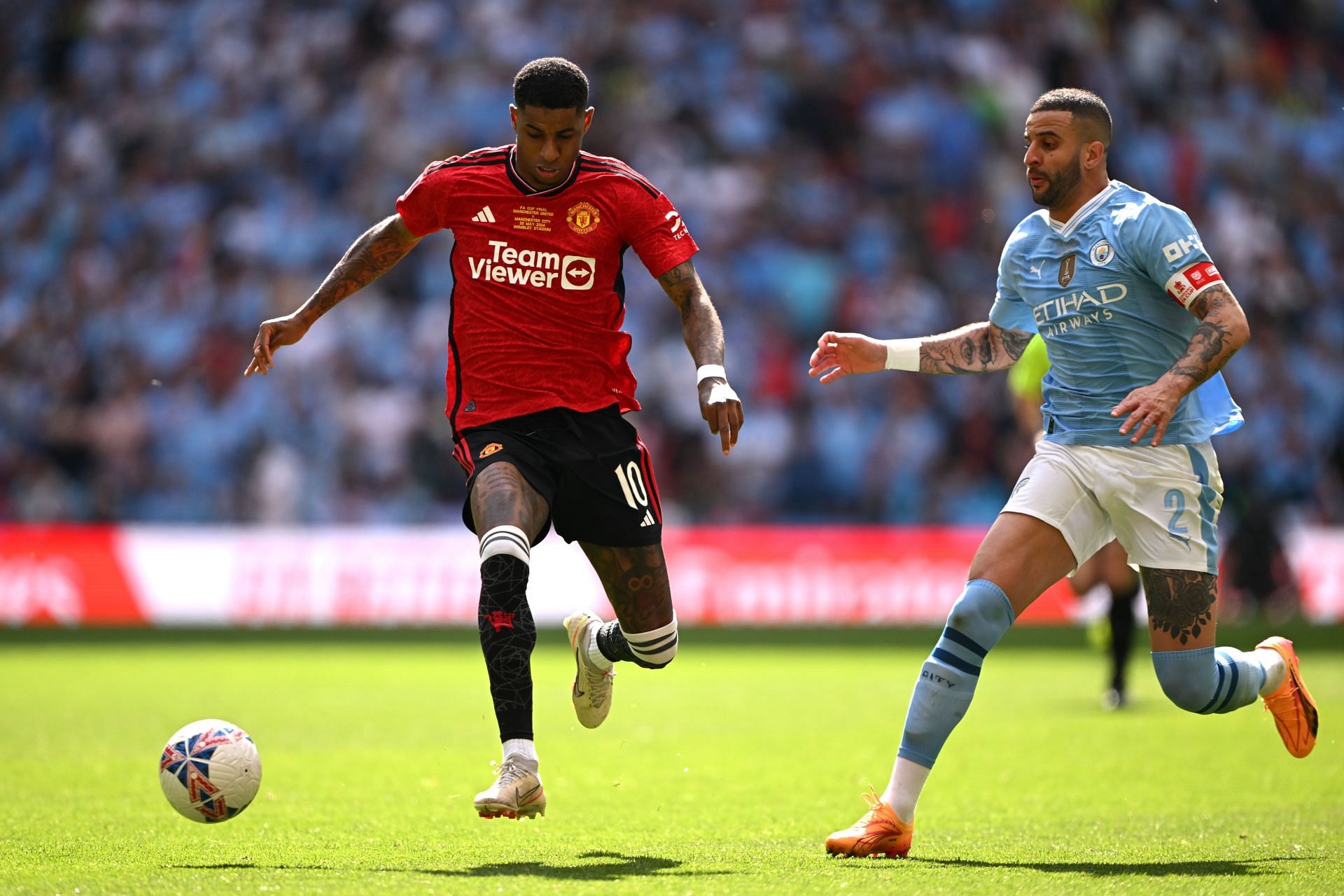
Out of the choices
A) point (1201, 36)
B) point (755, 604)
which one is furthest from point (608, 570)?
point (1201, 36)

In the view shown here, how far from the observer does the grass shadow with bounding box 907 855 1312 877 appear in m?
5.27

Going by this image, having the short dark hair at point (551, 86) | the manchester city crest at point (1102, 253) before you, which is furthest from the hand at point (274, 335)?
the manchester city crest at point (1102, 253)

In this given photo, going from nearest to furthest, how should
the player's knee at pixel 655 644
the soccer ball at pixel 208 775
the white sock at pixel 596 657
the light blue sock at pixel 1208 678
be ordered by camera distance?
the soccer ball at pixel 208 775, the light blue sock at pixel 1208 678, the player's knee at pixel 655 644, the white sock at pixel 596 657

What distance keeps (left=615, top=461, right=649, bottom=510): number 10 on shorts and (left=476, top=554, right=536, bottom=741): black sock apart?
0.74 metres

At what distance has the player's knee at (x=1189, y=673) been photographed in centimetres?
595

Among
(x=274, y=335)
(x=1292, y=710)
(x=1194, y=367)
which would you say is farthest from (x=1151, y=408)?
(x=274, y=335)

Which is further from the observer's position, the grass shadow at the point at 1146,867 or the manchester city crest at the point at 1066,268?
the manchester city crest at the point at 1066,268

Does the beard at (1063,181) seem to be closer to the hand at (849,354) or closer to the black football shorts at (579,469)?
Answer: the hand at (849,354)

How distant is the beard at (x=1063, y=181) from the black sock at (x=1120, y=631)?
5789 millimetres

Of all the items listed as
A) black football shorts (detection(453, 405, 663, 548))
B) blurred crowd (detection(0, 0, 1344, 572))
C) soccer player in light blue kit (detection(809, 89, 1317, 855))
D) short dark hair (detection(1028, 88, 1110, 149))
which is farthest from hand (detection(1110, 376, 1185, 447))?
blurred crowd (detection(0, 0, 1344, 572))

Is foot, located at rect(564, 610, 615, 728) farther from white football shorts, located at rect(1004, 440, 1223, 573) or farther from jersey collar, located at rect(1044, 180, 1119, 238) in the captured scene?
jersey collar, located at rect(1044, 180, 1119, 238)

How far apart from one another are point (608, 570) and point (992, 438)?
41.4ft

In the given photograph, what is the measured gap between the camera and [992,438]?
729 inches

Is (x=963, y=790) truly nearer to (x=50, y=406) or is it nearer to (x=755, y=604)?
(x=755, y=604)
